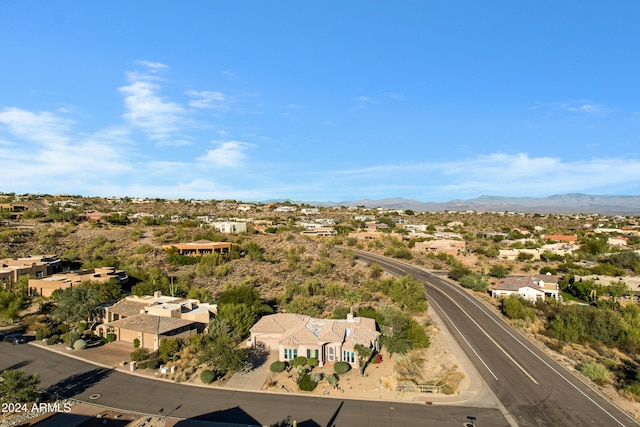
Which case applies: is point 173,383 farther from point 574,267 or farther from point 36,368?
point 574,267

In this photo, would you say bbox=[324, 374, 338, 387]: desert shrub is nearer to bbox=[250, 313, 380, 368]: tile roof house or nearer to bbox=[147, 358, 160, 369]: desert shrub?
bbox=[250, 313, 380, 368]: tile roof house

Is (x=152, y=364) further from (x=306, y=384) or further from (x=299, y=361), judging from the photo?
(x=306, y=384)

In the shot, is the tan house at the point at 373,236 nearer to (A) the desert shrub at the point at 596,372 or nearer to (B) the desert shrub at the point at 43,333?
(A) the desert shrub at the point at 596,372

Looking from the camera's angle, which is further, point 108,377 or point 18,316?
point 18,316

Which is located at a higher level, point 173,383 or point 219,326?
point 219,326

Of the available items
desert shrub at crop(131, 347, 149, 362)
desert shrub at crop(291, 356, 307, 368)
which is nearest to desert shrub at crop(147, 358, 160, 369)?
desert shrub at crop(131, 347, 149, 362)

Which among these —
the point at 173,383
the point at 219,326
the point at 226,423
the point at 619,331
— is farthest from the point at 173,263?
the point at 619,331

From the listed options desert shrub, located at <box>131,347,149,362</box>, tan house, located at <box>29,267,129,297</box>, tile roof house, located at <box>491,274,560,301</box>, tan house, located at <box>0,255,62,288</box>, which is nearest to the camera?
desert shrub, located at <box>131,347,149,362</box>

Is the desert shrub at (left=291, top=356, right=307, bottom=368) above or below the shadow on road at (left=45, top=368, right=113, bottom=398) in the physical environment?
above

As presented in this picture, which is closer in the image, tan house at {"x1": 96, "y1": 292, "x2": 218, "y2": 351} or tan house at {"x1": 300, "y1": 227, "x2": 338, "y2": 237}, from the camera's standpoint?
tan house at {"x1": 96, "y1": 292, "x2": 218, "y2": 351}
